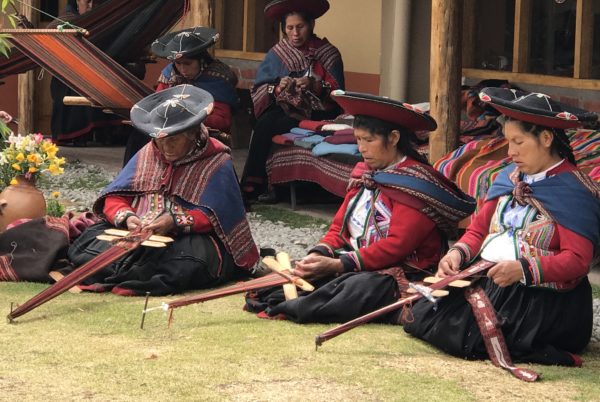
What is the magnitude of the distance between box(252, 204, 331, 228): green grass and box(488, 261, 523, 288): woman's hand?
11.8 ft

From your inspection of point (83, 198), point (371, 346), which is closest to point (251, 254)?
point (371, 346)

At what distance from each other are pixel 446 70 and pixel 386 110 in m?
1.95

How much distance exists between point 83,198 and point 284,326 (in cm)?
433

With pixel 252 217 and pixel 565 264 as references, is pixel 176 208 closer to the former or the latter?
pixel 565 264

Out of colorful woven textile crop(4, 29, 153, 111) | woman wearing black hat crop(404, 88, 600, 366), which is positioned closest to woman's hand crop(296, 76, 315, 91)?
colorful woven textile crop(4, 29, 153, 111)

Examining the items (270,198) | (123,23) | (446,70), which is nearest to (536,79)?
(446,70)

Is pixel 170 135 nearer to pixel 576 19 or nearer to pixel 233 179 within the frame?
pixel 233 179

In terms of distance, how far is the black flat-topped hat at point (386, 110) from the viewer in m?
5.24

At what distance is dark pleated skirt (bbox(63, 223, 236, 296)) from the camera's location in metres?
5.99

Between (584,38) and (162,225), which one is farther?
(584,38)

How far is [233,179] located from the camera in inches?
249

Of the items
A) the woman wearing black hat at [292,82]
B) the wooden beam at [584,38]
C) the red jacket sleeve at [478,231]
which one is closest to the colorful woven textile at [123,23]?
the woman wearing black hat at [292,82]

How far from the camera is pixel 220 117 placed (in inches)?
328

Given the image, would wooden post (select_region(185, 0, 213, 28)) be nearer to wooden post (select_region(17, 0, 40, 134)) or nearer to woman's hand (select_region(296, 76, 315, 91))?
woman's hand (select_region(296, 76, 315, 91))
